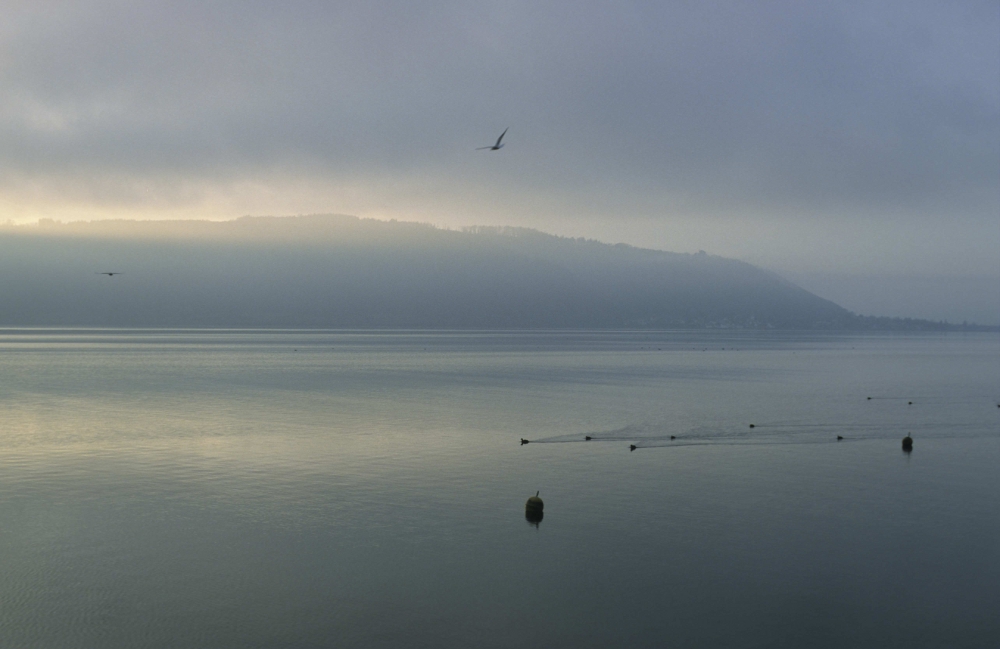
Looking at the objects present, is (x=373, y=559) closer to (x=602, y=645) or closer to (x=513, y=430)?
(x=602, y=645)

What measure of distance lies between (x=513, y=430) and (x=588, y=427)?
518 cm

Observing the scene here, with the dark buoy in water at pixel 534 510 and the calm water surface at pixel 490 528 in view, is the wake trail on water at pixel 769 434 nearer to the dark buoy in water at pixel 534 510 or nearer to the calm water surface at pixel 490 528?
the calm water surface at pixel 490 528

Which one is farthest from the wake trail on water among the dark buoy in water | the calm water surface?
the dark buoy in water

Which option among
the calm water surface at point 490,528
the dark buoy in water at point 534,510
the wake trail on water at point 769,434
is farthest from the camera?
the wake trail on water at point 769,434

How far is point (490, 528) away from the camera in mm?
27562

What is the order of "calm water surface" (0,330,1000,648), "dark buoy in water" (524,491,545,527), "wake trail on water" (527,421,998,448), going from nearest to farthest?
1. "calm water surface" (0,330,1000,648)
2. "dark buoy in water" (524,491,545,527)
3. "wake trail on water" (527,421,998,448)

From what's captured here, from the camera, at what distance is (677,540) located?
26.3 m

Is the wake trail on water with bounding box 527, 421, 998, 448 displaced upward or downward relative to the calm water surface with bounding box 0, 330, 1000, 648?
upward

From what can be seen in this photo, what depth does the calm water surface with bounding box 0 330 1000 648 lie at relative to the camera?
63.8ft

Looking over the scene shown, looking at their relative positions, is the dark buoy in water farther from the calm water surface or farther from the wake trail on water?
the wake trail on water

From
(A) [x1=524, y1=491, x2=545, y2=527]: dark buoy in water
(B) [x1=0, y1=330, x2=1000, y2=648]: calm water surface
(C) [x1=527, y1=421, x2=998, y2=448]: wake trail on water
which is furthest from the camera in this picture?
(C) [x1=527, y1=421, x2=998, y2=448]: wake trail on water

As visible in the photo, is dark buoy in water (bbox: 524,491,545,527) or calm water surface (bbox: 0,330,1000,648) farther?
dark buoy in water (bbox: 524,491,545,527)

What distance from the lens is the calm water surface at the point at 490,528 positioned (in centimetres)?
1944

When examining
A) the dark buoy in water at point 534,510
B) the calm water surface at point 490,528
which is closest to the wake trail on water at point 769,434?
the calm water surface at point 490,528
